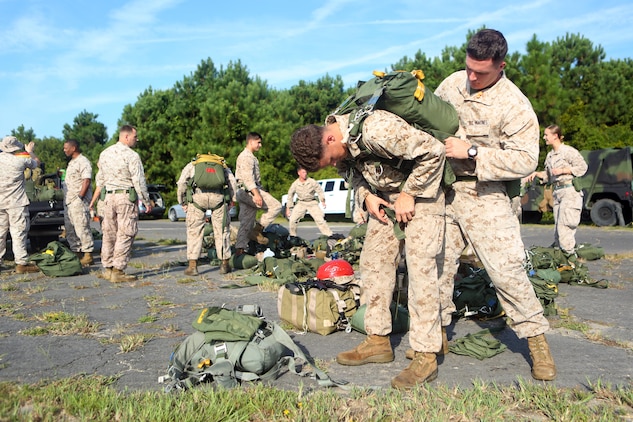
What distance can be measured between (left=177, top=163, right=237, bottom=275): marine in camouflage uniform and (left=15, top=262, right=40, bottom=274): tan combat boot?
2618 mm

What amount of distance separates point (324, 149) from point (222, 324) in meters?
1.37

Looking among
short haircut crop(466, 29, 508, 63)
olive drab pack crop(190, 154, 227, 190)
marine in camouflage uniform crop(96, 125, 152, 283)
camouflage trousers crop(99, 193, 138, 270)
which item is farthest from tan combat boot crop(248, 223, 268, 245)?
short haircut crop(466, 29, 508, 63)

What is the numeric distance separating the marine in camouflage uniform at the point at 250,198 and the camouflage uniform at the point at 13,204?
3.41 metres

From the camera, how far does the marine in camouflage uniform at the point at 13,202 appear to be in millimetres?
8795

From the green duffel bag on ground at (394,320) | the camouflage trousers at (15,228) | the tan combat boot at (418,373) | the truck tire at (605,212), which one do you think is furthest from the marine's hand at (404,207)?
the truck tire at (605,212)

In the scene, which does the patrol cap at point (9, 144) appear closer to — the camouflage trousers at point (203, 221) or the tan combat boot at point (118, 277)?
the tan combat boot at point (118, 277)

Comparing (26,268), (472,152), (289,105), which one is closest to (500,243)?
(472,152)

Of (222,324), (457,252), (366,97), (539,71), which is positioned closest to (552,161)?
(457,252)

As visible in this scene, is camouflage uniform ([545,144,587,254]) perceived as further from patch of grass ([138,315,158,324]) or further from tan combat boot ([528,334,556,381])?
patch of grass ([138,315,158,324])

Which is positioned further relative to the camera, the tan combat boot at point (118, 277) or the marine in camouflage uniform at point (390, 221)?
the tan combat boot at point (118, 277)

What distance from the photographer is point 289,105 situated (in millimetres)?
32562

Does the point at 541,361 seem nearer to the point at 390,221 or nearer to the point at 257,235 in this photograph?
the point at 390,221

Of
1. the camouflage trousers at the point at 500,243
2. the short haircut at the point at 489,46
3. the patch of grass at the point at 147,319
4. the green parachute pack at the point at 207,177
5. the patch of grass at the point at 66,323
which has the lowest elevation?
the patch of grass at the point at 147,319

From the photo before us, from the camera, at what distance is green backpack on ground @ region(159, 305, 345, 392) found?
347cm
